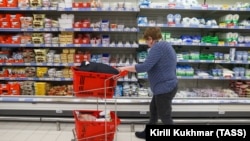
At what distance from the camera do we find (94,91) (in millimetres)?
3064

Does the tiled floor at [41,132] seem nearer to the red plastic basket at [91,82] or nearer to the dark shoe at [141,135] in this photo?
the dark shoe at [141,135]

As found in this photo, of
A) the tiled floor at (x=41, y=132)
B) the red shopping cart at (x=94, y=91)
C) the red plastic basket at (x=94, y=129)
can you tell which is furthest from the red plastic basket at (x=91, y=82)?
the tiled floor at (x=41, y=132)

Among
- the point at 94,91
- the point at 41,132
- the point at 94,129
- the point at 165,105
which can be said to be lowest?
the point at 41,132

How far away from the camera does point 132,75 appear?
4.81 meters

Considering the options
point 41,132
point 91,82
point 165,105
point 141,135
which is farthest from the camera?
point 41,132

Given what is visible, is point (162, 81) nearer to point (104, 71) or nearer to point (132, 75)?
point (104, 71)

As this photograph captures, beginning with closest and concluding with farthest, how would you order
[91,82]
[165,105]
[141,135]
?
[91,82], [165,105], [141,135]

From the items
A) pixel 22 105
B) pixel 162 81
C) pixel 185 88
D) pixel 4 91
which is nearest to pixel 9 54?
pixel 4 91

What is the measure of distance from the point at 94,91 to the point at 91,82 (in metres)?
0.12

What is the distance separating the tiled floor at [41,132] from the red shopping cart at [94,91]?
51cm

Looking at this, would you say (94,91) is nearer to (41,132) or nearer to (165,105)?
(165,105)

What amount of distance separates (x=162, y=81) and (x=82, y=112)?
1.41 meters

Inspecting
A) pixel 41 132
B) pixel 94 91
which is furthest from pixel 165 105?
pixel 41 132

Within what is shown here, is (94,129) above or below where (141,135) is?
above
